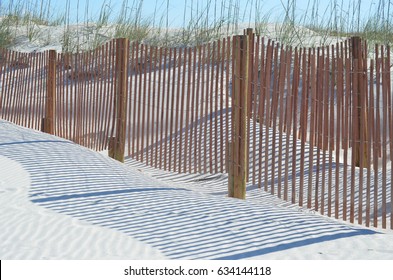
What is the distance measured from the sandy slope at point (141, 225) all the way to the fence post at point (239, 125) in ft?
1.57

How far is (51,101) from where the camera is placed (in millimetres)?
9453

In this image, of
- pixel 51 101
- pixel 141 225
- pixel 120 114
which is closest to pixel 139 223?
pixel 141 225

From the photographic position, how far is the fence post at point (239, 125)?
611 centimetres

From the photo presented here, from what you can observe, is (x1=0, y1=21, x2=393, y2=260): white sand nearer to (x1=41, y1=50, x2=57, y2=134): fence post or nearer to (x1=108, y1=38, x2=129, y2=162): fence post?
(x1=108, y1=38, x2=129, y2=162): fence post

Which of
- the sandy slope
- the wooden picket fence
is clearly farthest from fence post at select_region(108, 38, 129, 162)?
the sandy slope

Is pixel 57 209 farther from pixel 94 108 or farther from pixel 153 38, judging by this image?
pixel 153 38

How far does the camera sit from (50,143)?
7.52 meters

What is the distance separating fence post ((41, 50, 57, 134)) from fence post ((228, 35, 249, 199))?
150 inches

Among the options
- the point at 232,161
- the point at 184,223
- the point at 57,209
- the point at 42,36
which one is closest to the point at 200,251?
the point at 184,223

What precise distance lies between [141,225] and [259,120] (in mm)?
2798

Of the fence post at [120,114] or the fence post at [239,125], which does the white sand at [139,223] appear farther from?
the fence post at [120,114]

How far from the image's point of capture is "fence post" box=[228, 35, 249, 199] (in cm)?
611

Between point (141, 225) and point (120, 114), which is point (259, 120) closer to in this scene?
point (120, 114)

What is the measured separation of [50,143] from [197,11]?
211 inches
